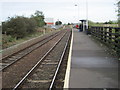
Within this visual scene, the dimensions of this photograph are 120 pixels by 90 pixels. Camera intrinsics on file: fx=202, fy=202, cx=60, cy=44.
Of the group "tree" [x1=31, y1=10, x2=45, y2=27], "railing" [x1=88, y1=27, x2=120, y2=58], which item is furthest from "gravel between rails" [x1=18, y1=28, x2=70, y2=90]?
"tree" [x1=31, y1=10, x2=45, y2=27]

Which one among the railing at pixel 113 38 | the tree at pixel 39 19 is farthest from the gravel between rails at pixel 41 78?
the tree at pixel 39 19

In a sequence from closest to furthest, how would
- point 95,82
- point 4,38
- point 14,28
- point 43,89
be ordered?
point 95,82 → point 43,89 → point 4,38 → point 14,28

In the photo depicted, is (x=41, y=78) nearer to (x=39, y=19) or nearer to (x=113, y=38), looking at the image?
(x=113, y=38)

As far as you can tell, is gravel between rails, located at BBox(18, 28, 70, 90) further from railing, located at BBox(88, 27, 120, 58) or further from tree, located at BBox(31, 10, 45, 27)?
tree, located at BBox(31, 10, 45, 27)

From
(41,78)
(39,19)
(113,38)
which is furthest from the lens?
(39,19)

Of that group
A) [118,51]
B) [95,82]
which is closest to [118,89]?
[95,82]

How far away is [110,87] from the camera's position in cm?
561

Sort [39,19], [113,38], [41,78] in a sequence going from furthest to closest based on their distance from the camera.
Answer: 1. [39,19]
2. [113,38]
3. [41,78]

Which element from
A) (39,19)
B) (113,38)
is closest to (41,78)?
(113,38)

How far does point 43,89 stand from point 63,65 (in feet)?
13.3

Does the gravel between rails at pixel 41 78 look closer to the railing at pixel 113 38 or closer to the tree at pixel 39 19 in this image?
the railing at pixel 113 38

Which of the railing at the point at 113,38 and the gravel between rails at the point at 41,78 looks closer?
the gravel between rails at the point at 41,78

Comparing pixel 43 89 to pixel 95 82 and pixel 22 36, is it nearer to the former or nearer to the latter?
pixel 95 82

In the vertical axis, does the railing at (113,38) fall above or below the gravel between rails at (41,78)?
above
